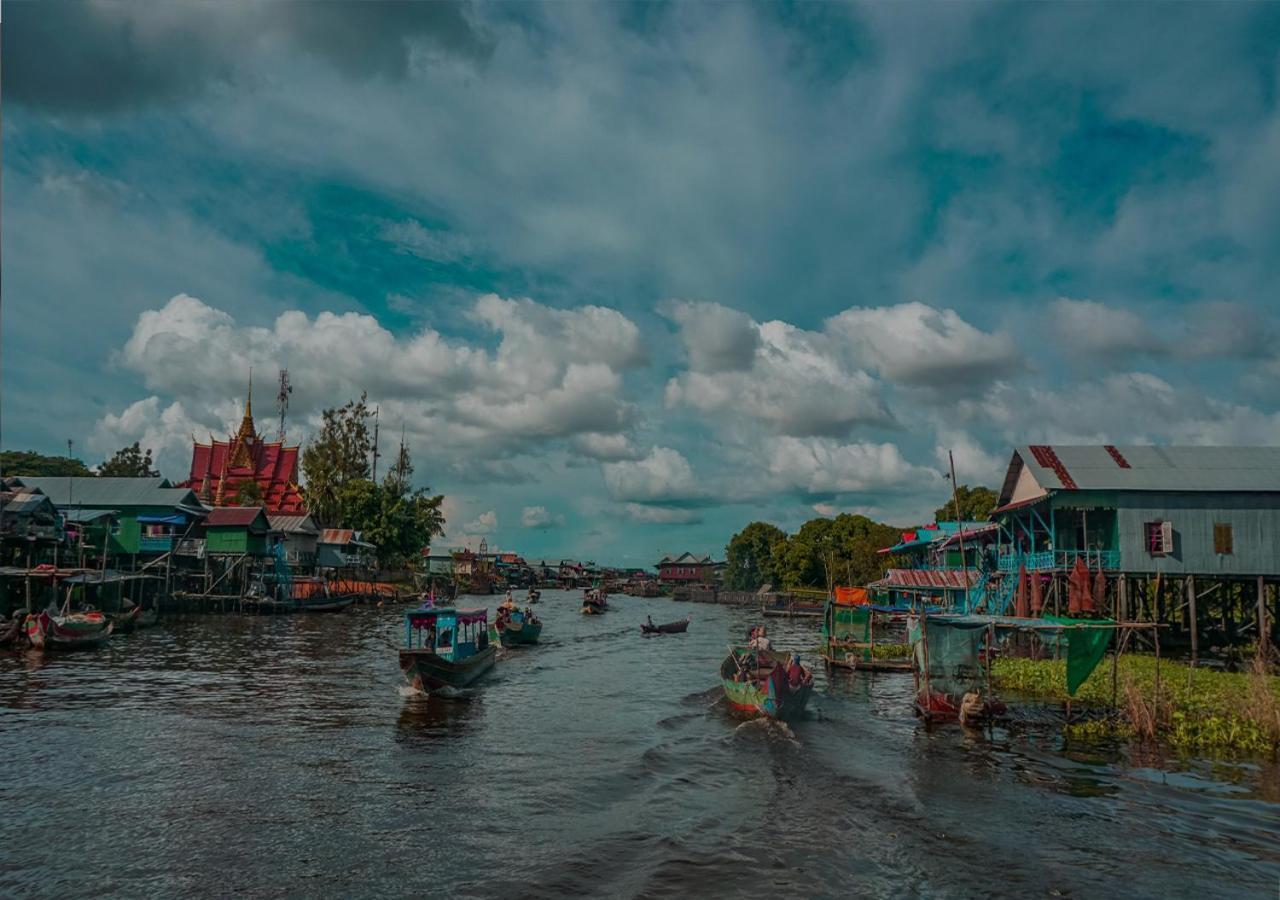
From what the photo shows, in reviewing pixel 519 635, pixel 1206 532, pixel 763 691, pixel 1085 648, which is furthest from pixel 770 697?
pixel 519 635

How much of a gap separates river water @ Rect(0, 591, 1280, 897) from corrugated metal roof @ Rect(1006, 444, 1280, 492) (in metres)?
14.7

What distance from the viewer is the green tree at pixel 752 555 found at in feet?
346

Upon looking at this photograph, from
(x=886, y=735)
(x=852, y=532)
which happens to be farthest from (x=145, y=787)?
(x=852, y=532)

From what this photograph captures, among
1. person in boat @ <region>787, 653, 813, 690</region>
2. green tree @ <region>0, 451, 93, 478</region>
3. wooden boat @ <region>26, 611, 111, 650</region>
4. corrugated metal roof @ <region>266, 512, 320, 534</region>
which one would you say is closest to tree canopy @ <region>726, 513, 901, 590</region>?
corrugated metal roof @ <region>266, 512, 320, 534</region>

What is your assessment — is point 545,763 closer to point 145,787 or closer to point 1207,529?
point 145,787

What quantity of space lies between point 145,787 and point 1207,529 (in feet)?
121

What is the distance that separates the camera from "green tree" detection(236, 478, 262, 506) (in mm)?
73000

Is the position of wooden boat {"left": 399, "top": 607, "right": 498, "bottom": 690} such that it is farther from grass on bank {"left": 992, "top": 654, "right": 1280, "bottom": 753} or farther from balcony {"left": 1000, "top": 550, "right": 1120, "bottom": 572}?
balcony {"left": 1000, "top": 550, "right": 1120, "bottom": 572}

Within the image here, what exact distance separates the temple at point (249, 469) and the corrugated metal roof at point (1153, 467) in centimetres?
6635

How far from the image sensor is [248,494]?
73.1m

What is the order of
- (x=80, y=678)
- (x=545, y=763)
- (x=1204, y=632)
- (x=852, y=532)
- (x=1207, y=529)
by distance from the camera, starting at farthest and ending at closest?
(x=852, y=532) < (x=1204, y=632) < (x=1207, y=529) < (x=80, y=678) < (x=545, y=763)

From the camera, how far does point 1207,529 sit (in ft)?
107

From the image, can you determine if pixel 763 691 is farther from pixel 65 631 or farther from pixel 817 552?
pixel 817 552

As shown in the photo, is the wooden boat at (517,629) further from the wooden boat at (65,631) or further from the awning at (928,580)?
the awning at (928,580)
